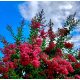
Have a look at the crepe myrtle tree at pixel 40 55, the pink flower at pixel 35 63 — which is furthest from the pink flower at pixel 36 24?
the pink flower at pixel 35 63

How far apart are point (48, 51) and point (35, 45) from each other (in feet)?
3.28

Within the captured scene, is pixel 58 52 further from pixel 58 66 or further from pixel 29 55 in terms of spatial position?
pixel 29 55

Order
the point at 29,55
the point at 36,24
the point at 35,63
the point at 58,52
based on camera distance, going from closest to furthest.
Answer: the point at 35,63 < the point at 29,55 < the point at 58,52 < the point at 36,24

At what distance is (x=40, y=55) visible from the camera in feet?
33.2

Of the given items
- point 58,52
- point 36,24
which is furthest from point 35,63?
point 36,24

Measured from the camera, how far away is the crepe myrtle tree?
9531 millimetres

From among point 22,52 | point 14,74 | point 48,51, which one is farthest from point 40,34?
point 14,74

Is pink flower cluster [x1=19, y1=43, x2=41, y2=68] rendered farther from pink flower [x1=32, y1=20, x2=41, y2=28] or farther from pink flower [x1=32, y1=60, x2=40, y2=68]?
pink flower [x1=32, y1=20, x2=41, y2=28]

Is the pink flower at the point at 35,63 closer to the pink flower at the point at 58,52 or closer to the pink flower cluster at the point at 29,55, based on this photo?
the pink flower cluster at the point at 29,55

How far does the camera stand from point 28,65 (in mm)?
9633

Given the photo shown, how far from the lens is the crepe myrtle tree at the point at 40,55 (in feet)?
31.3

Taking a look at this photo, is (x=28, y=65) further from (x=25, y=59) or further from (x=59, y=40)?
(x=59, y=40)

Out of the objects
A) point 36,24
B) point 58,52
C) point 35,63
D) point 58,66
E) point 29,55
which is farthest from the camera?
point 36,24

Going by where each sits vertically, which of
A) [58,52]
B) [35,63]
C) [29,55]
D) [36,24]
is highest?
[36,24]
